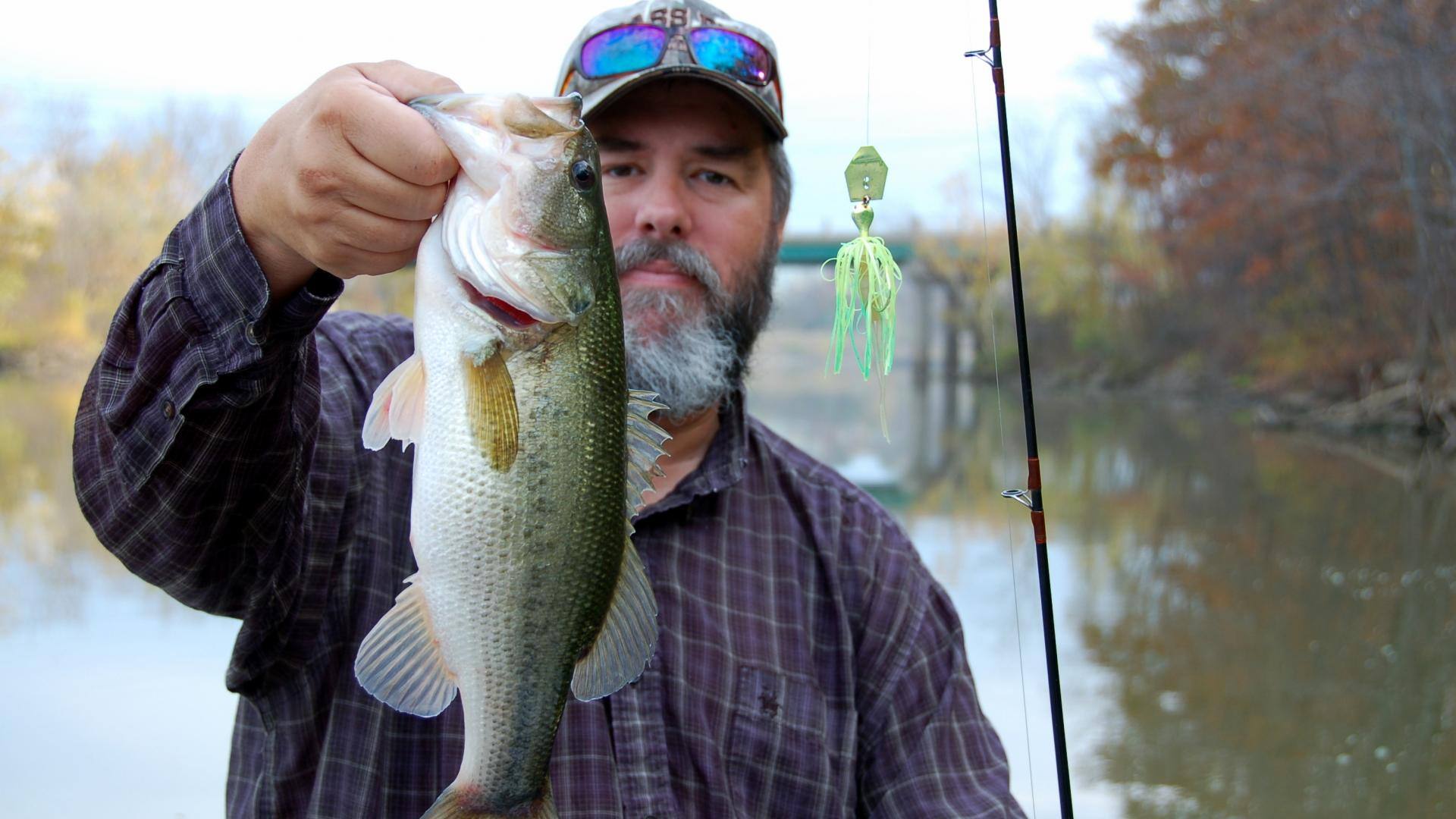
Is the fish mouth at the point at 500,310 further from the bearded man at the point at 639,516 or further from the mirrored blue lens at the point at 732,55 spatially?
the mirrored blue lens at the point at 732,55

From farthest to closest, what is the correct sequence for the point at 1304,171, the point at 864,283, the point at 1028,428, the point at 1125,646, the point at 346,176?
1. the point at 1304,171
2. the point at 1125,646
3. the point at 1028,428
4. the point at 864,283
5. the point at 346,176

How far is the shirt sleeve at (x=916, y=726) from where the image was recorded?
2.50m

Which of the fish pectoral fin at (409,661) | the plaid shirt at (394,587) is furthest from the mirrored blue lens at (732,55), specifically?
the fish pectoral fin at (409,661)

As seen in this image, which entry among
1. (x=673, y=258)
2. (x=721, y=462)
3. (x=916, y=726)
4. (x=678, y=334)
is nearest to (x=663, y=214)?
(x=673, y=258)

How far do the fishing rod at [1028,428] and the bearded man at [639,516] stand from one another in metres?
0.17

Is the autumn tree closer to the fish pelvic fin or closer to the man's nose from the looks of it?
the man's nose

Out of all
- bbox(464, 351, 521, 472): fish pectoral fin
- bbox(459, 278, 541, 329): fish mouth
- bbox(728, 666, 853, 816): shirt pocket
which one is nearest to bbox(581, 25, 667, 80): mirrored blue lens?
bbox(459, 278, 541, 329): fish mouth

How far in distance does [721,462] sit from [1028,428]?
28.6 inches

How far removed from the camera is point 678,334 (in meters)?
2.63

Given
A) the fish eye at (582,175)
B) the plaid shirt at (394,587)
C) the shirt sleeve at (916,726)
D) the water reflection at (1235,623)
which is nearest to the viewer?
the fish eye at (582,175)

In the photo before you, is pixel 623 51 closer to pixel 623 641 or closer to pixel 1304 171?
pixel 623 641

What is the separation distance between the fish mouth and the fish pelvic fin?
673mm

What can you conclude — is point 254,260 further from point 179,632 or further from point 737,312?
point 179,632

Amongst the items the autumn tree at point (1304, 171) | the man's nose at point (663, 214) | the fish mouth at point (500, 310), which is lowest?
the fish mouth at point (500, 310)
